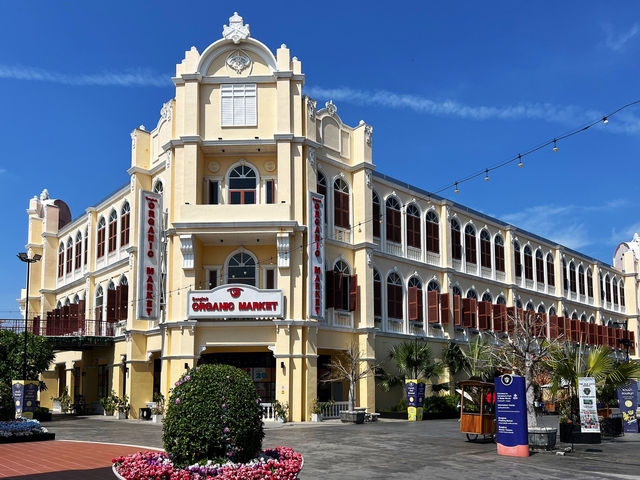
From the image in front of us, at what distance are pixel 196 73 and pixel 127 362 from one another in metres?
15.4

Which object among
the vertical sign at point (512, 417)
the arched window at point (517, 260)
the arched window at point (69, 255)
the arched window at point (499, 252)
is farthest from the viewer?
the arched window at point (517, 260)

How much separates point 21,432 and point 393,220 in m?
23.7

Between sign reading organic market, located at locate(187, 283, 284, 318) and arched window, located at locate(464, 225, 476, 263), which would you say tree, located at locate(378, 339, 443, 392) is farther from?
arched window, located at locate(464, 225, 476, 263)

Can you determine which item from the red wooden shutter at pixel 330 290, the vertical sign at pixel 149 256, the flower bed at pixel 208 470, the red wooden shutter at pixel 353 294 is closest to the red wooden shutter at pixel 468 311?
Result: the red wooden shutter at pixel 353 294

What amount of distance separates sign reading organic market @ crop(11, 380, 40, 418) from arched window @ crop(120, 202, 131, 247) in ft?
37.2

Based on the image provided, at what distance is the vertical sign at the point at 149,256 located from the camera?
106 feet

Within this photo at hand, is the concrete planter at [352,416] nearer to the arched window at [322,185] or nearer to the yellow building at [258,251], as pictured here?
the yellow building at [258,251]

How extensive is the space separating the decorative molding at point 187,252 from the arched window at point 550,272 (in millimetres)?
32643

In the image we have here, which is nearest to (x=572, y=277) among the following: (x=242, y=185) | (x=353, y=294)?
(x=353, y=294)

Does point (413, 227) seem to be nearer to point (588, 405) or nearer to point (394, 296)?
point (394, 296)

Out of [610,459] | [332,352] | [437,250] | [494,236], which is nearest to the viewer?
[610,459]

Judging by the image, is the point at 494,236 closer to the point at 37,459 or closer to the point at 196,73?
the point at 196,73

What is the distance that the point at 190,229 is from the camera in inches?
1233

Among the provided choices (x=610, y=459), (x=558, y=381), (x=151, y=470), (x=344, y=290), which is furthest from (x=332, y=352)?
(x=151, y=470)
